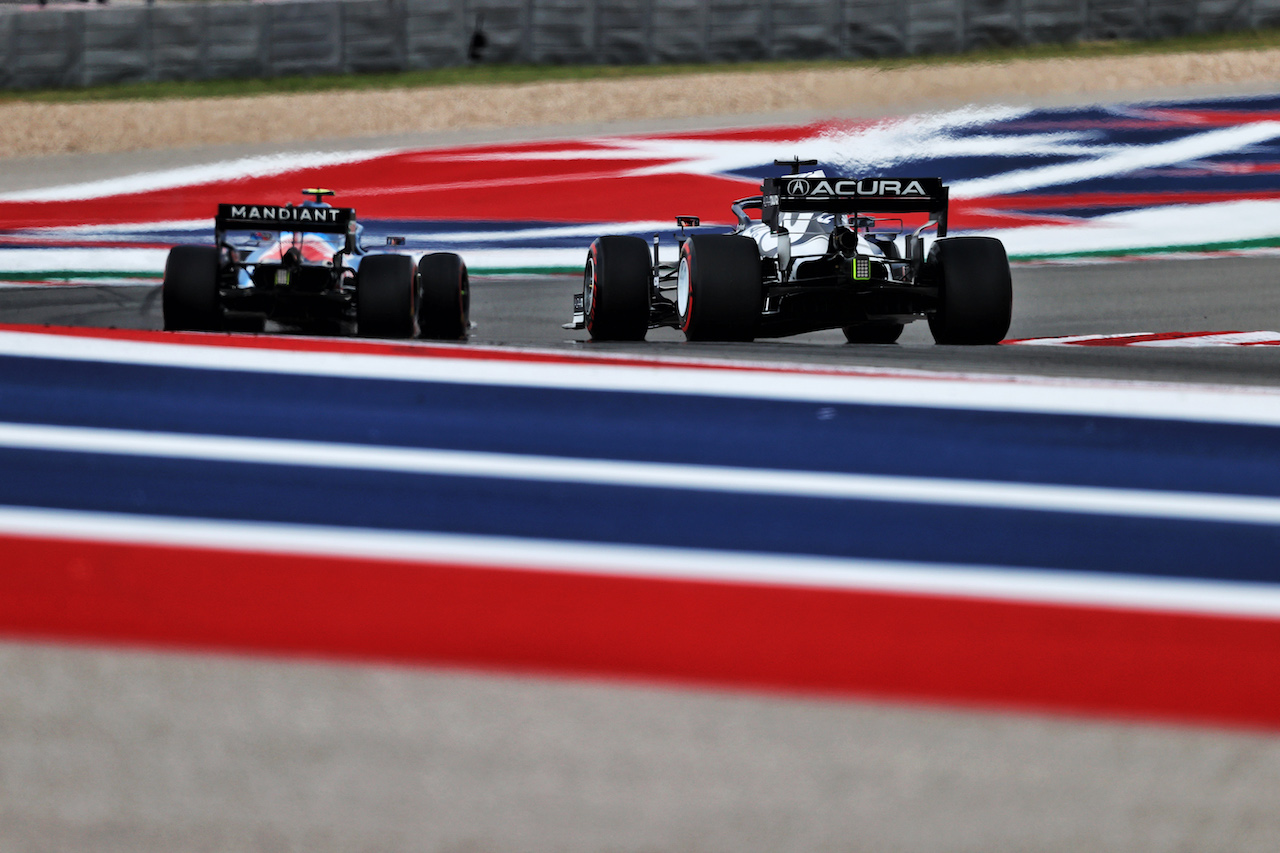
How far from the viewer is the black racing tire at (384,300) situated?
7.65 metres

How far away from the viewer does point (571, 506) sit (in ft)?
12.3

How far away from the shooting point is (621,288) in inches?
294

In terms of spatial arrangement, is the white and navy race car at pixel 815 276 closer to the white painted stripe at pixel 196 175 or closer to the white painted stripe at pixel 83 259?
the white painted stripe at pixel 83 259

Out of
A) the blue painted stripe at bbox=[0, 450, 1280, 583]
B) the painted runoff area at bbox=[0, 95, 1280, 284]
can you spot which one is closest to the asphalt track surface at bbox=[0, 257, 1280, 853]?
the blue painted stripe at bbox=[0, 450, 1280, 583]

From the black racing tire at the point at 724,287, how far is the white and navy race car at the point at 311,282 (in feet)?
5.60

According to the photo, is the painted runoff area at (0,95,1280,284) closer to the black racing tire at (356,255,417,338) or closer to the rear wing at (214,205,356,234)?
the rear wing at (214,205,356,234)

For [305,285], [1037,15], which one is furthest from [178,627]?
[1037,15]

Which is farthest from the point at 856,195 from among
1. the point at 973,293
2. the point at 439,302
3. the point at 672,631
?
the point at 672,631

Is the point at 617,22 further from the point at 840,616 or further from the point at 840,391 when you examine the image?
the point at 840,616

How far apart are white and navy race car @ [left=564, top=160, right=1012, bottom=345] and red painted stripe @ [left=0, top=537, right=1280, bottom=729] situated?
152 inches

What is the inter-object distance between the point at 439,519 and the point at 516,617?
0.59 meters

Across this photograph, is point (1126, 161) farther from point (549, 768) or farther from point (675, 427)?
point (549, 768)

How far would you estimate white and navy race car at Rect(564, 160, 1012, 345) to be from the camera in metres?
7.05

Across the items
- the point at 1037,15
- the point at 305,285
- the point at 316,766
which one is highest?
the point at 1037,15
